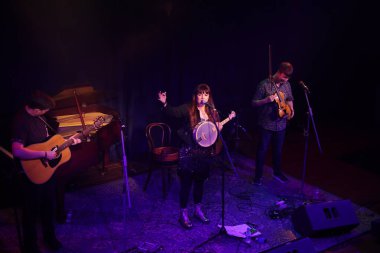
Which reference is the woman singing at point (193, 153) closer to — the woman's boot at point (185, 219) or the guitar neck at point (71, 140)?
the woman's boot at point (185, 219)

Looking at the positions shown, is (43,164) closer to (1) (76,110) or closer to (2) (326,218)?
(1) (76,110)

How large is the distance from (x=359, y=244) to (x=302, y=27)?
6306 millimetres

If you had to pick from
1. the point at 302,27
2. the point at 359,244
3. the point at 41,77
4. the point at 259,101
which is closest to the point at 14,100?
the point at 41,77

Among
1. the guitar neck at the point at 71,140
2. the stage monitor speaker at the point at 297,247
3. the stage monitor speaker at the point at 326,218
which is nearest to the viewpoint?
the stage monitor speaker at the point at 297,247

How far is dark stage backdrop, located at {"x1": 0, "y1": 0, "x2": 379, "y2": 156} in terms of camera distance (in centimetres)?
646

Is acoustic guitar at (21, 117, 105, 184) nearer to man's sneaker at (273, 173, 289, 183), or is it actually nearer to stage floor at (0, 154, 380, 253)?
stage floor at (0, 154, 380, 253)

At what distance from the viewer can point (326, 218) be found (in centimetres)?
506

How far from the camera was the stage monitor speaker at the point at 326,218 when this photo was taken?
5.02 meters

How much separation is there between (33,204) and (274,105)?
12.7 ft

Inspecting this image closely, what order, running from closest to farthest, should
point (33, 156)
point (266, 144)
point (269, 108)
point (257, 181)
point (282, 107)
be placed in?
point (33, 156) < point (282, 107) < point (269, 108) < point (266, 144) < point (257, 181)

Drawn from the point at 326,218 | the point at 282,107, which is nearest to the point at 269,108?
the point at 282,107

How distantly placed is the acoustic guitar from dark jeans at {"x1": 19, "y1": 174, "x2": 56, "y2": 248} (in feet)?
0.24

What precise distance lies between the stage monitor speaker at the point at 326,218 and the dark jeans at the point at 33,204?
3.28m

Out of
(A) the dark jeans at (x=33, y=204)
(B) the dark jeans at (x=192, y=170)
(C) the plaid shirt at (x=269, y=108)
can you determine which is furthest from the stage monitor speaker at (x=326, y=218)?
(A) the dark jeans at (x=33, y=204)
